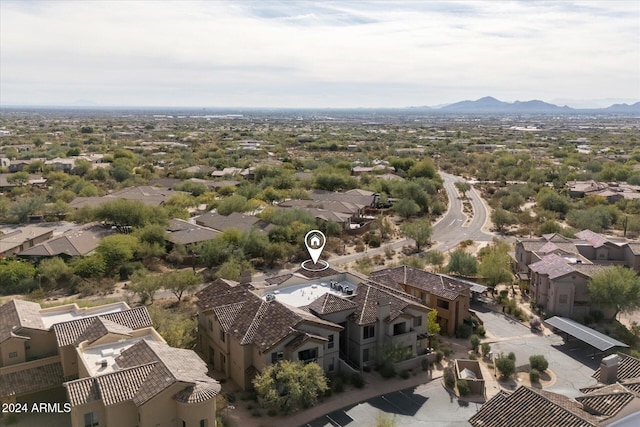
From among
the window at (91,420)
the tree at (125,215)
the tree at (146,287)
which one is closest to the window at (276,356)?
the window at (91,420)

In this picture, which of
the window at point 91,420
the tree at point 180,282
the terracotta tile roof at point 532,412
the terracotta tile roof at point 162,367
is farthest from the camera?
the tree at point 180,282

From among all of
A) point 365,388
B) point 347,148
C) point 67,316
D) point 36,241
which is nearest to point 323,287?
point 365,388

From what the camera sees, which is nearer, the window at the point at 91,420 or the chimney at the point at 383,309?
the window at the point at 91,420

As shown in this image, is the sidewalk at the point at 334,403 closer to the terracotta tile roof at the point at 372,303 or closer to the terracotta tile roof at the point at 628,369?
the terracotta tile roof at the point at 372,303

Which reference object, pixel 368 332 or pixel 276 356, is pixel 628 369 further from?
pixel 276 356

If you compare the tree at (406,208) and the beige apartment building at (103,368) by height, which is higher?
the beige apartment building at (103,368)

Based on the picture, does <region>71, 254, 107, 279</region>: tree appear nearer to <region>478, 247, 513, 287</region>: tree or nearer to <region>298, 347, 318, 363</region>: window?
<region>298, 347, 318, 363</region>: window

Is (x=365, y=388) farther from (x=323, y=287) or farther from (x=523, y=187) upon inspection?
(x=523, y=187)
